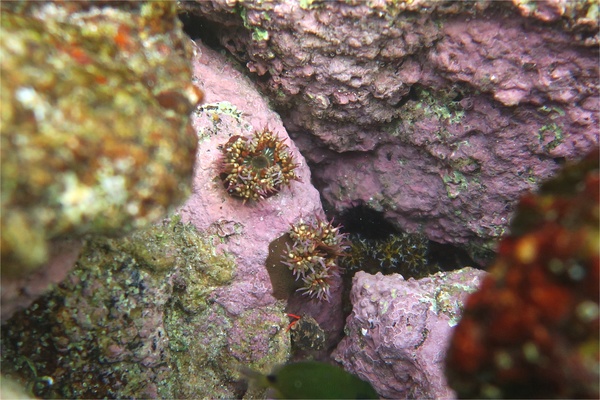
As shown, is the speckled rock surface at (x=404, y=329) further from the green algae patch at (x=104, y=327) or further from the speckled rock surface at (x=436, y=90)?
the green algae patch at (x=104, y=327)

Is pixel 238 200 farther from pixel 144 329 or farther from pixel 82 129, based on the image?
pixel 82 129

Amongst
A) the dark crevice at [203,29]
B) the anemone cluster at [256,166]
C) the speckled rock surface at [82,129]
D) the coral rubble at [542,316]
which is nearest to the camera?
the coral rubble at [542,316]

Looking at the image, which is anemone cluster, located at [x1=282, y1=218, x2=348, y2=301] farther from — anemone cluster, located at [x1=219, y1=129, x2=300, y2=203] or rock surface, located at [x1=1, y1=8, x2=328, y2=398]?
anemone cluster, located at [x1=219, y1=129, x2=300, y2=203]

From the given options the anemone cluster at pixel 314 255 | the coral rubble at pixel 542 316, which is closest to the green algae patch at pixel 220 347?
the anemone cluster at pixel 314 255

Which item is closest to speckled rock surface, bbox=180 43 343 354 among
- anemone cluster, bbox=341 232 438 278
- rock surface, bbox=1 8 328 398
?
rock surface, bbox=1 8 328 398

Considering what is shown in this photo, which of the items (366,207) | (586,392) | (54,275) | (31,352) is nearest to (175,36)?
(54,275)

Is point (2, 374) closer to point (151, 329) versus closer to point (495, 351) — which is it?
point (151, 329)

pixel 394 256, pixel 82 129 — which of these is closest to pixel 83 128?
pixel 82 129

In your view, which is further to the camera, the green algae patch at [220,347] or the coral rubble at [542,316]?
the green algae patch at [220,347]
